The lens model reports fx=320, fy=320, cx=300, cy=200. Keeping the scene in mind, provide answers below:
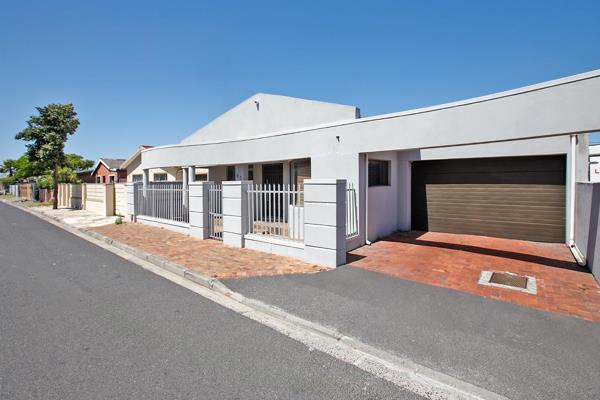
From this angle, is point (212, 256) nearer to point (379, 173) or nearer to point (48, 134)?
point (379, 173)

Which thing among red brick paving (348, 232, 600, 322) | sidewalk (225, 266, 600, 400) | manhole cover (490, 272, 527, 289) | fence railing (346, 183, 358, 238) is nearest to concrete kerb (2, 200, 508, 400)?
sidewalk (225, 266, 600, 400)

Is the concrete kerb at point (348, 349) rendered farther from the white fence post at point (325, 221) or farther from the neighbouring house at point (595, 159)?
the neighbouring house at point (595, 159)

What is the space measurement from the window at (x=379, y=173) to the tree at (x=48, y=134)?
21.1 m

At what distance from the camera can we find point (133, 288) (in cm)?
555

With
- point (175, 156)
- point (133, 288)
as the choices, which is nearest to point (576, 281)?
point (133, 288)

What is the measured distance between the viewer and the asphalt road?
2.84m

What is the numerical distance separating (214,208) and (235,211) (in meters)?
1.50

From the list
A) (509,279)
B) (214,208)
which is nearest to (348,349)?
(509,279)

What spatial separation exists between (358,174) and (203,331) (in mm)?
5887

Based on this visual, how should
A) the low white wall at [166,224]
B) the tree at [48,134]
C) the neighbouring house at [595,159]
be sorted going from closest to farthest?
1. the low white wall at [166,224]
2. the neighbouring house at [595,159]
3. the tree at [48,134]

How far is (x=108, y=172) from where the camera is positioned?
30.6 m

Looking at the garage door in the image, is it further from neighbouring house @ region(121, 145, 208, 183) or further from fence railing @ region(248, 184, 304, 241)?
neighbouring house @ region(121, 145, 208, 183)

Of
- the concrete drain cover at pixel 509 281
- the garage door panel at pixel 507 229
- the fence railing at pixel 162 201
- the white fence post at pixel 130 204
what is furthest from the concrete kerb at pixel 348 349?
the white fence post at pixel 130 204

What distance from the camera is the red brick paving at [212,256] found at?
645 centimetres
